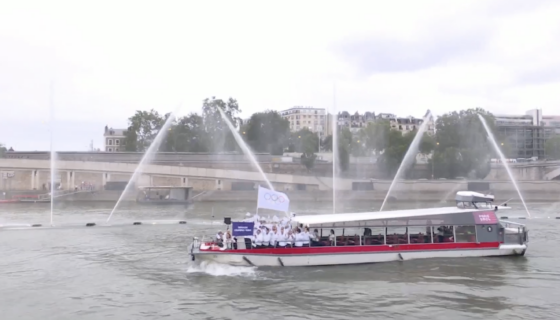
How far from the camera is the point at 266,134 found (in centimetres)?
10562

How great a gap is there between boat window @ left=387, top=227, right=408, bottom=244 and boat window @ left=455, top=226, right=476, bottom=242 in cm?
229

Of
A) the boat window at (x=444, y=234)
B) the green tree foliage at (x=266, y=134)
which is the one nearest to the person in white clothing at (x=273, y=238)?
the boat window at (x=444, y=234)

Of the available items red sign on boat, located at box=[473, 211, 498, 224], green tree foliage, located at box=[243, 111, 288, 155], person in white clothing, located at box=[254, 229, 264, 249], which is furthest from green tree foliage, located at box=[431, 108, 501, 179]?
person in white clothing, located at box=[254, 229, 264, 249]

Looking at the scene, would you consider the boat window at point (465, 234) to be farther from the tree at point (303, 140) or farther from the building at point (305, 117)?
the building at point (305, 117)

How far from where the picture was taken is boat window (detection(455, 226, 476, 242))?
928 inches

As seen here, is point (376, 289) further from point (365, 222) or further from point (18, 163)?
point (18, 163)

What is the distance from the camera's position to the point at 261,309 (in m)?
17.1

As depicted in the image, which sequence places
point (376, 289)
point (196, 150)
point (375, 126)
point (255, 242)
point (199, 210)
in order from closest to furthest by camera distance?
point (376, 289), point (255, 242), point (199, 210), point (375, 126), point (196, 150)

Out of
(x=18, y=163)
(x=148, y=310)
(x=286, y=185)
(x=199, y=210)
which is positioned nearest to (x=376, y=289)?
(x=148, y=310)

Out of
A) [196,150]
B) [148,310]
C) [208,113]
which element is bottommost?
[148,310]

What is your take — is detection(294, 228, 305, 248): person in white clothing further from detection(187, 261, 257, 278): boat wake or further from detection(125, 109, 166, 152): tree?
detection(125, 109, 166, 152): tree

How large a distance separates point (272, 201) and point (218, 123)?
83.4 meters

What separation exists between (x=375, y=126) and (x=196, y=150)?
115 feet

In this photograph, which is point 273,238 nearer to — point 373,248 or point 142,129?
point 373,248
